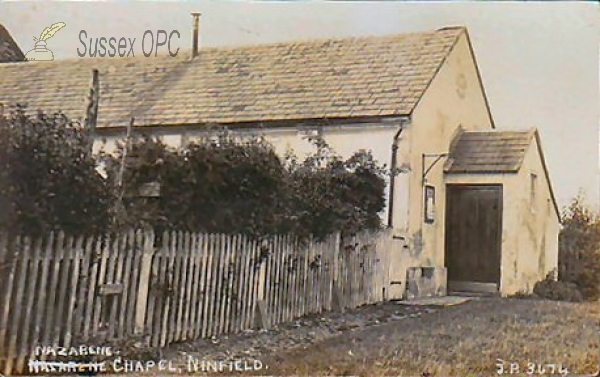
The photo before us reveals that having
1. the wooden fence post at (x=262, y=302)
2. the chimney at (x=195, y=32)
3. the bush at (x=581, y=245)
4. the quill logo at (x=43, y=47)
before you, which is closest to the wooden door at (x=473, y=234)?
the bush at (x=581, y=245)

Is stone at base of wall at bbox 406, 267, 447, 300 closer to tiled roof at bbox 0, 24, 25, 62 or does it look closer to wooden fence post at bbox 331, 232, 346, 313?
wooden fence post at bbox 331, 232, 346, 313

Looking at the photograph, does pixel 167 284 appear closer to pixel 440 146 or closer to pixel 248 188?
pixel 248 188

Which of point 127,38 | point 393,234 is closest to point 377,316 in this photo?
point 393,234

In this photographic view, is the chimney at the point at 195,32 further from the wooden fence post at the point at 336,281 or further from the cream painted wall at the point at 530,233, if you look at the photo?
the cream painted wall at the point at 530,233

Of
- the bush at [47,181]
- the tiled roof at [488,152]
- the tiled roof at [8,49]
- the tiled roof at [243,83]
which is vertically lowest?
the bush at [47,181]

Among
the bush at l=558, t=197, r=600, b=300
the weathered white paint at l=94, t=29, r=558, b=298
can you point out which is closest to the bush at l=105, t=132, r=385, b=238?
the weathered white paint at l=94, t=29, r=558, b=298

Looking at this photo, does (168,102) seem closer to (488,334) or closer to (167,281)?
(167,281)

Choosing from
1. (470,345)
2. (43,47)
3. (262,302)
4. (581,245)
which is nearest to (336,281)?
(262,302)
